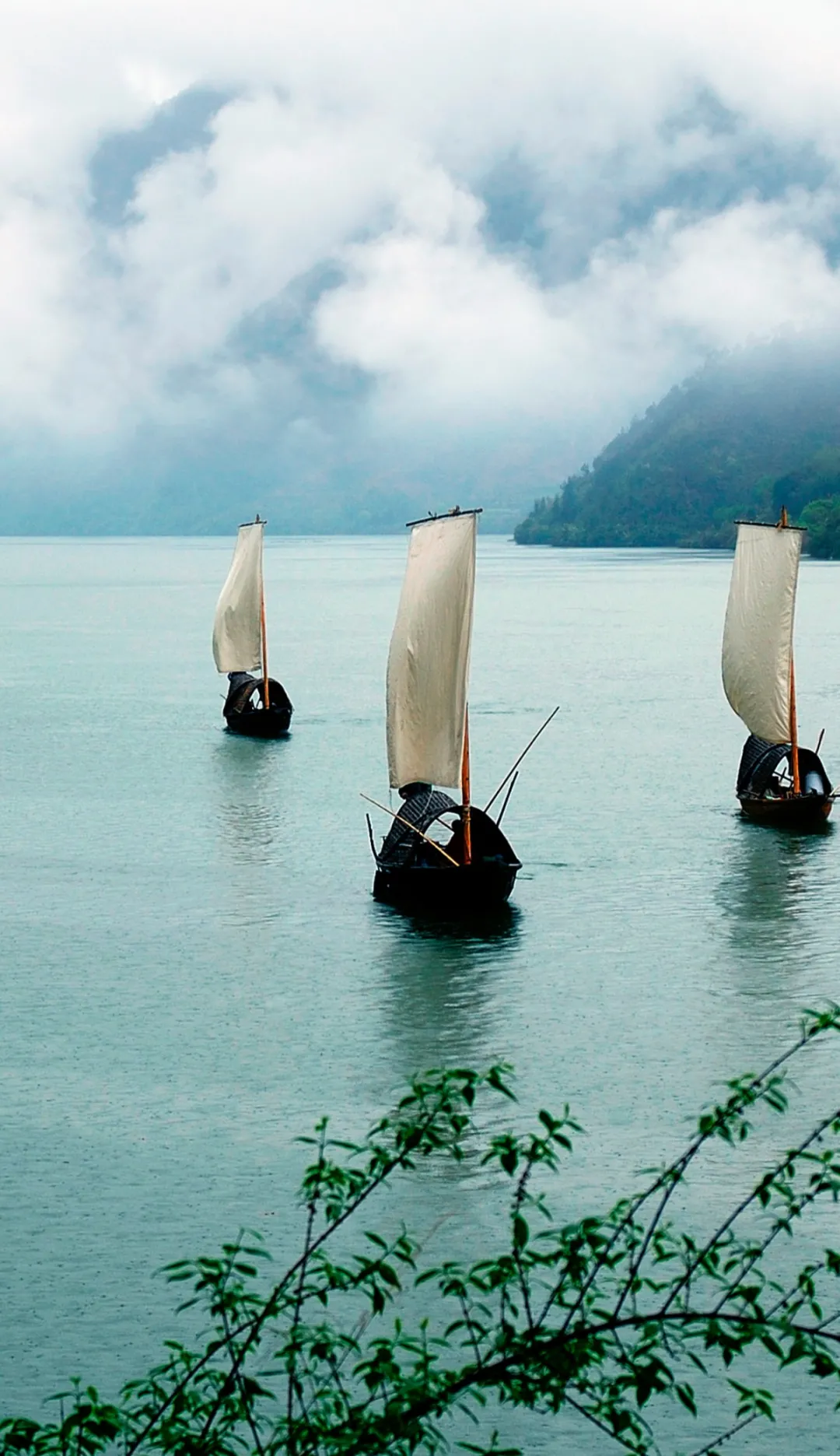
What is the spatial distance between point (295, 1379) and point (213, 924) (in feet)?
86.6

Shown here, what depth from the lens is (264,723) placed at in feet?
216

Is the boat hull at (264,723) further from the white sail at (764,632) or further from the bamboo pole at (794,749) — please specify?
the bamboo pole at (794,749)

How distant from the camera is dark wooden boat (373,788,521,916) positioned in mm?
36469

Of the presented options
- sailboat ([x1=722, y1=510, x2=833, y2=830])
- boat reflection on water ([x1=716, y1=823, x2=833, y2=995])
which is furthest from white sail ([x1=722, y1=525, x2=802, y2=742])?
boat reflection on water ([x1=716, y1=823, x2=833, y2=995])

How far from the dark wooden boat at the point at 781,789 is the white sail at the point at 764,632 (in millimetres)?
555

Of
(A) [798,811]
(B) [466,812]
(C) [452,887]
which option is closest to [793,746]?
(A) [798,811]

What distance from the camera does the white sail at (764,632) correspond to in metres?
49.0

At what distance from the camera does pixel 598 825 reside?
47.5m

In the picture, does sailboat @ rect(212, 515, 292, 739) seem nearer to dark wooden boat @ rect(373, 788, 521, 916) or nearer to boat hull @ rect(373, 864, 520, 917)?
dark wooden boat @ rect(373, 788, 521, 916)

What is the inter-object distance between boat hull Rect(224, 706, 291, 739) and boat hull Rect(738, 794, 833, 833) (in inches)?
921

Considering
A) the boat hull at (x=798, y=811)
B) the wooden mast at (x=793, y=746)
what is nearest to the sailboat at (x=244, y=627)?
the wooden mast at (x=793, y=746)

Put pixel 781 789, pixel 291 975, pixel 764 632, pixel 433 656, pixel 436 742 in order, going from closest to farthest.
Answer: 1. pixel 291 975
2. pixel 433 656
3. pixel 436 742
4. pixel 781 789
5. pixel 764 632

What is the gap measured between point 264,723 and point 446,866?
30169 millimetres

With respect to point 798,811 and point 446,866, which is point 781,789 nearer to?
point 798,811
